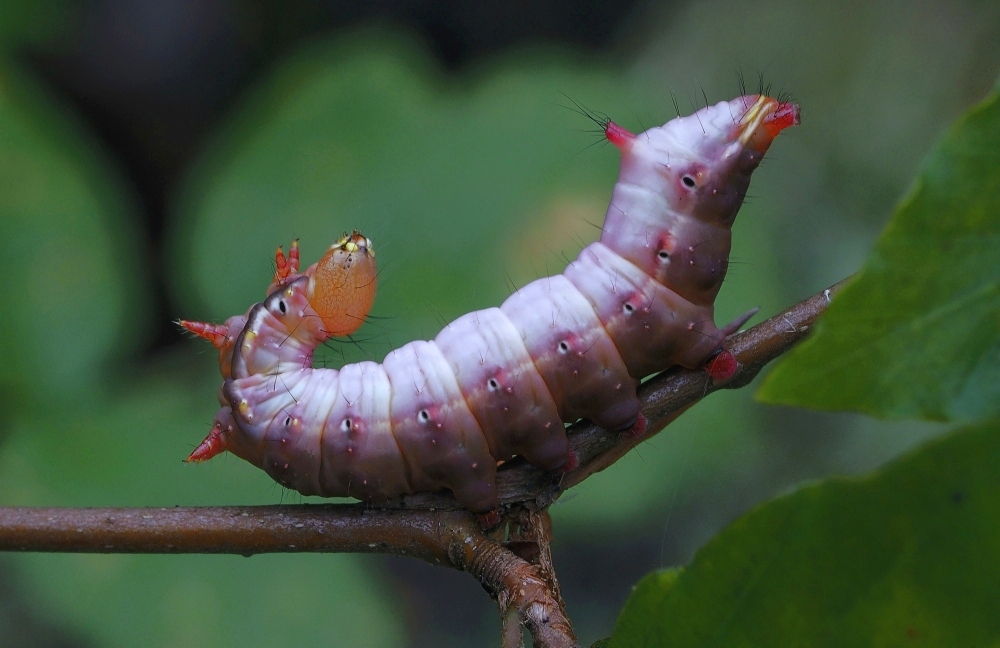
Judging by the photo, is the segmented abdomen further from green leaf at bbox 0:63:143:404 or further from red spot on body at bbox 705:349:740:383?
green leaf at bbox 0:63:143:404

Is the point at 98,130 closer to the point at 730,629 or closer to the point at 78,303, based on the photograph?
the point at 78,303

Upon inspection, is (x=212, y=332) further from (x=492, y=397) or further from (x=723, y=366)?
(x=723, y=366)

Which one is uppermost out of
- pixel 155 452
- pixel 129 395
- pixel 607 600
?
pixel 129 395

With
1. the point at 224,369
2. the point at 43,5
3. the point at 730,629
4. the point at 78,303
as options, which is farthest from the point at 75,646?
the point at 730,629

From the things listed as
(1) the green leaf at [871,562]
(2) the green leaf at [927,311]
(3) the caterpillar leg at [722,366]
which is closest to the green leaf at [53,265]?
(3) the caterpillar leg at [722,366]

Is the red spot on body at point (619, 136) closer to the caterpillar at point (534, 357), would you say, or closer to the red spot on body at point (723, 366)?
the caterpillar at point (534, 357)
